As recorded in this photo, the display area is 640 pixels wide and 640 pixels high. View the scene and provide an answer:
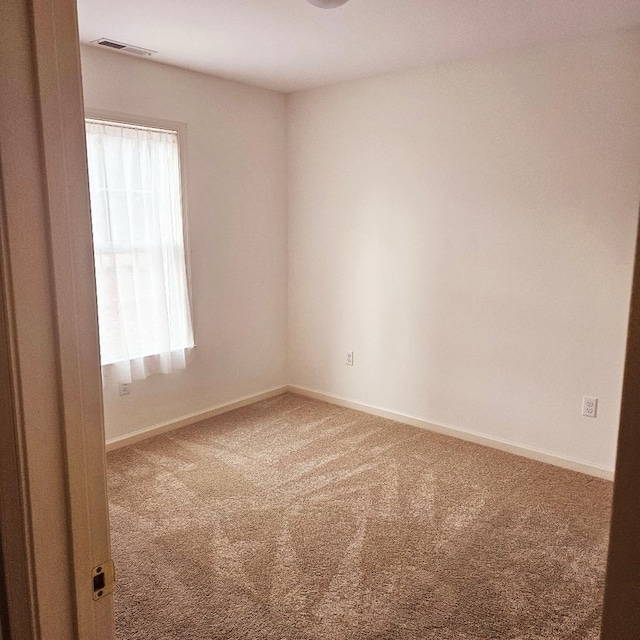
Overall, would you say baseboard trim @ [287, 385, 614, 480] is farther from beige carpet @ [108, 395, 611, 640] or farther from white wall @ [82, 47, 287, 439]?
white wall @ [82, 47, 287, 439]

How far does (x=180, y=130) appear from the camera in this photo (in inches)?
149

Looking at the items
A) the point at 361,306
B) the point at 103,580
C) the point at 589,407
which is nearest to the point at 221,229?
the point at 361,306

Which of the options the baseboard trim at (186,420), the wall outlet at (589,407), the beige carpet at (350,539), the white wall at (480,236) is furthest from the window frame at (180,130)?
the wall outlet at (589,407)

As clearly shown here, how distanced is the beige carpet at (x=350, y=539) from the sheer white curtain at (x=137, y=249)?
0.65 meters

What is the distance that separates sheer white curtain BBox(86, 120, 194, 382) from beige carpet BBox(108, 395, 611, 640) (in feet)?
2.14

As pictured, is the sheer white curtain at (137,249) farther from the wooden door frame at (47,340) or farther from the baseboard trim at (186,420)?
the wooden door frame at (47,340)

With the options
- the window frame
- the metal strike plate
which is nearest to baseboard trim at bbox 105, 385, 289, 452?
the window frame

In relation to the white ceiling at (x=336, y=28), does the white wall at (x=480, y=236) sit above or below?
below

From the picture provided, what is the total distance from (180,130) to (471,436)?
9.26ft

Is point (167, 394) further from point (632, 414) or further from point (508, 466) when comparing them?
point (632, 414)

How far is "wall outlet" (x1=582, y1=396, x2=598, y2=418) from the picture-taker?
3311 mm

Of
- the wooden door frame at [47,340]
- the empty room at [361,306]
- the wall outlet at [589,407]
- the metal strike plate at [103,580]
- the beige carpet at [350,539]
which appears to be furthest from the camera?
the wall outlet at [589,407]

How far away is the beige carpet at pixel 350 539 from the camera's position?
215 cm

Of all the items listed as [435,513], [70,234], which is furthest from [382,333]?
[70,234]
